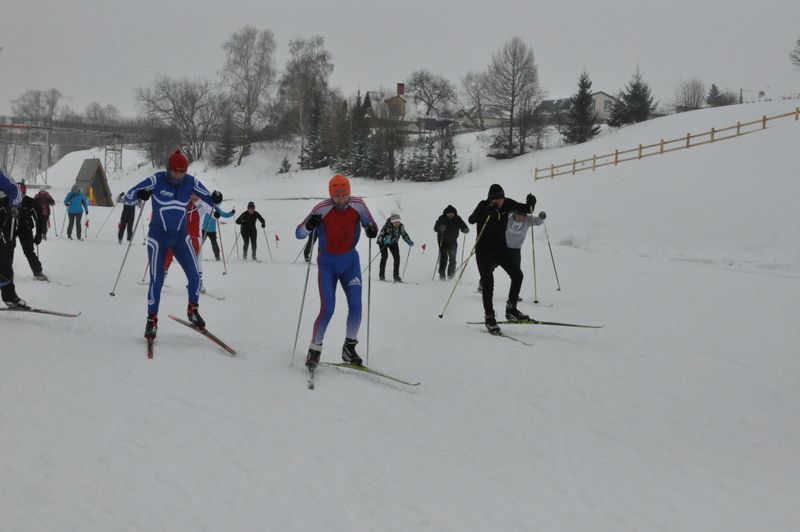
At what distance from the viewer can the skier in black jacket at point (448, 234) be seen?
12.6 m

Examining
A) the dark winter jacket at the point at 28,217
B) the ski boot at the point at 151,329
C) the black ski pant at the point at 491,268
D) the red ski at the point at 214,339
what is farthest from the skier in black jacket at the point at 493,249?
the dark winter jacket at the point at 28,217

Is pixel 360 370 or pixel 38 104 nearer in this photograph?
pixel 360 370

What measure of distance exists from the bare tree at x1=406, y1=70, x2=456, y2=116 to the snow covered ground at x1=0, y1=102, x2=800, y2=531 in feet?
204

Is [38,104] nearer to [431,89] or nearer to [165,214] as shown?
[431,89]

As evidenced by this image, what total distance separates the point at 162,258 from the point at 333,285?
72.5 inches

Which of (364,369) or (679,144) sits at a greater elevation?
(679,144)

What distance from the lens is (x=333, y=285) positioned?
5.28 meters

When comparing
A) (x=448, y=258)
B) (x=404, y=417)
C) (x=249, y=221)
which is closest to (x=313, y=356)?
(x=404, y=417)

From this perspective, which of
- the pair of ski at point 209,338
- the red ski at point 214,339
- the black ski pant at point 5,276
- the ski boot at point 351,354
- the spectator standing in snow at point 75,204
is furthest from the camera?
the spectator standing in snow at point 75,204

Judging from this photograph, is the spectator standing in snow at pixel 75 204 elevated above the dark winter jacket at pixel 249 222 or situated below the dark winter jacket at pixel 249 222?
above

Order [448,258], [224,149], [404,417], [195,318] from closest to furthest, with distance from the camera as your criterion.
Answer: [404,417] < [195,318] < [448,258] < [224,149]

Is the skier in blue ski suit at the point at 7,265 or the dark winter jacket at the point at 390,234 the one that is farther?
the dark winter jacket at the point at 390,234

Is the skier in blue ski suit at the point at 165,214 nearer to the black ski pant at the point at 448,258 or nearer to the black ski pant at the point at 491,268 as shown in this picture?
the black ski pant at the point at 491,268

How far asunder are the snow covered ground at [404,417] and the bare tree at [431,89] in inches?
2449
